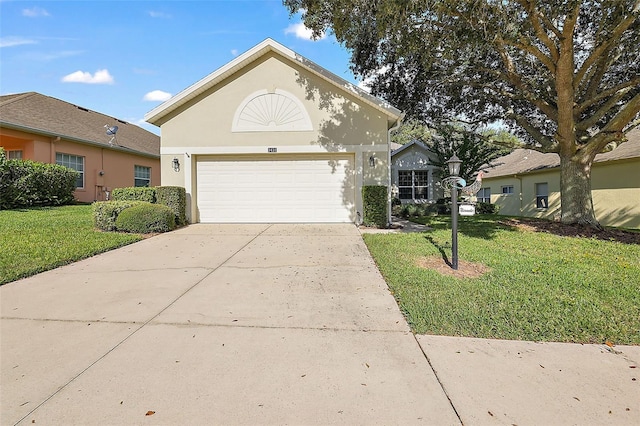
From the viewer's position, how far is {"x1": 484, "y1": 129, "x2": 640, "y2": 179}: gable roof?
1308 centimetres

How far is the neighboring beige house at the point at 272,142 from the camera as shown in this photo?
9914 mm

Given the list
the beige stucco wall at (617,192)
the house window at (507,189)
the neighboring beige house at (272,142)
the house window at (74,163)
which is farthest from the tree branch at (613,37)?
the house window at (74,163)

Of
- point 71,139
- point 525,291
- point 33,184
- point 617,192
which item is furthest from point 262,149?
point 617,192

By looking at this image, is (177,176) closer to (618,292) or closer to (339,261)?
(339,261)

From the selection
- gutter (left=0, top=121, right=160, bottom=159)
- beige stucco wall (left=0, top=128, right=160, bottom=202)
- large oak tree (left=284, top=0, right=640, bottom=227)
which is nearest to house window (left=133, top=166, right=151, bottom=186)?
beige stucco wall (left=0, top=128, right=160, bottom=202)

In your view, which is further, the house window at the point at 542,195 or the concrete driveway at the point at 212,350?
the house window at the point at 542,195

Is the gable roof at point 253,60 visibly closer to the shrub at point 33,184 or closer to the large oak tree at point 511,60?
the large oak tree at point 511,60

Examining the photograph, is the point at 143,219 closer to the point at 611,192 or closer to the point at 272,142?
the point at 272,142

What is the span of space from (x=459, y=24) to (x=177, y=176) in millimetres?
9181

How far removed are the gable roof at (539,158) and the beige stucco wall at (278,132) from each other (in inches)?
358

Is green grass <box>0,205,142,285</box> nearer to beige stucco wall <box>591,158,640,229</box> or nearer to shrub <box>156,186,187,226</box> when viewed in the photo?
shrub <box>156,186,187,226</box>

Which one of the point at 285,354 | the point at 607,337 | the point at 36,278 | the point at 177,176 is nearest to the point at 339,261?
the point at 285,354

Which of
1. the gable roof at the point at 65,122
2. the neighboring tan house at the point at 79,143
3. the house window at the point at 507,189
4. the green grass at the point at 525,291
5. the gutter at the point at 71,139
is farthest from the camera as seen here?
the house window at the point at 507,189

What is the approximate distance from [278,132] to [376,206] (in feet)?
13.2
